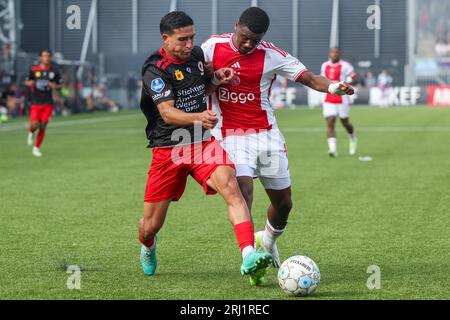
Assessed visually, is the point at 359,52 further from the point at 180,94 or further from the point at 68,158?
the point at 180,94

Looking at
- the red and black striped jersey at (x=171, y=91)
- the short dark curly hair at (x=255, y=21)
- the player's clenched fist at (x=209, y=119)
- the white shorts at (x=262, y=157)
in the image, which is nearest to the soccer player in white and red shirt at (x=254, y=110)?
the white shorts at (x=262, y=157)

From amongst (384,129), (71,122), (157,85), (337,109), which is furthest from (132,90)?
(157,85)

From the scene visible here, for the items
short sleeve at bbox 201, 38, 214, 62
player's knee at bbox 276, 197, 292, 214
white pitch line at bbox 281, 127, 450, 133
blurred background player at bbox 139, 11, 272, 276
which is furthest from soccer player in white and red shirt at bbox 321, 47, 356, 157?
blurred background player at bbox 139, 11, 272, 276

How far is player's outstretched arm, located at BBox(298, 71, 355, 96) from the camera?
26.0 ft

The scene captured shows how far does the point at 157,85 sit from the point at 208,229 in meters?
3.53

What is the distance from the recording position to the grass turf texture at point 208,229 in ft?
24.7

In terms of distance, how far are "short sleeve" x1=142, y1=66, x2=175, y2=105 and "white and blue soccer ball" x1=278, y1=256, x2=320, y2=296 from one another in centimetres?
160

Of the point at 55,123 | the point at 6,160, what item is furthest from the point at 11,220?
the point at 55,123

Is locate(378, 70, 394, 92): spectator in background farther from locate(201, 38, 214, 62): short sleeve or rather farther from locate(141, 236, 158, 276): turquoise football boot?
locate(141, 236, 158, 276): turquoise football boot

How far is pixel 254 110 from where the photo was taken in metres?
8.42

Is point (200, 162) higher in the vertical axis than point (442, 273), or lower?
higher

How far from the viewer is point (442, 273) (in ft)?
26.2
